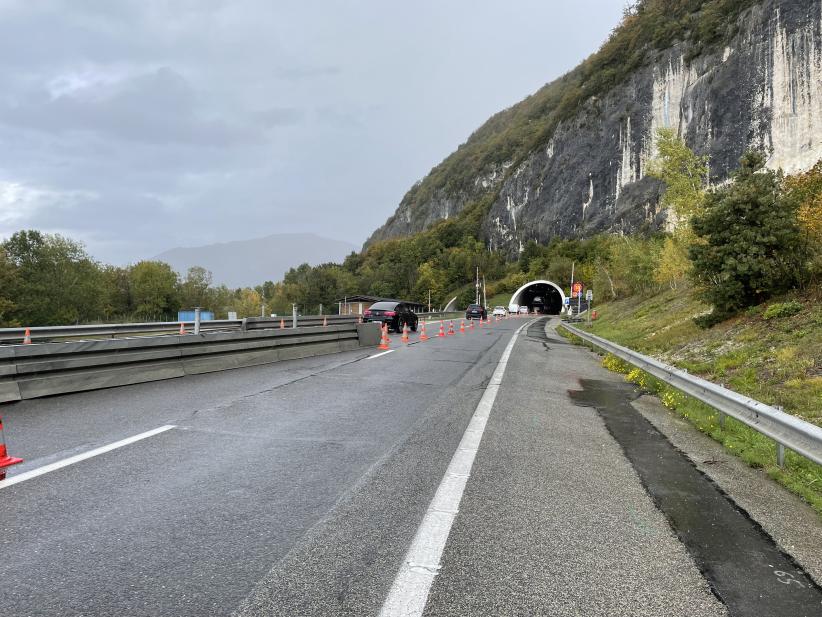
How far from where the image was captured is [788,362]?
9.89 meters

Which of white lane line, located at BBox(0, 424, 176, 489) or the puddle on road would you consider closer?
the puddle on road

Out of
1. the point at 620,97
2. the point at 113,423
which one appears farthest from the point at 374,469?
the point at 620,97

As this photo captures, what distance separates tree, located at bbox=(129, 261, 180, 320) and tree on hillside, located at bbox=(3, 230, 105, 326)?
19.6m

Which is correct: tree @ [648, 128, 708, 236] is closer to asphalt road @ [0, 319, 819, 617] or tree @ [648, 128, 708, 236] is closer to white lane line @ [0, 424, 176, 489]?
asphalt road @ [0, 319, 819, 617]

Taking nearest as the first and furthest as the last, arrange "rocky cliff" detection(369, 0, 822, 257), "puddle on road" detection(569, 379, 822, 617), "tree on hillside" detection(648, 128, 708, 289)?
"puddle on road" detection(569, 379, 822, 617) → "tree on hillside" detection(648, 128, 708, 289) → "rocky cliff" detection(369, 0, 822, 257)

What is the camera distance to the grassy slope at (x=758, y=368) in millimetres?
5594

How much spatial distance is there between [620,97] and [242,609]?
11490cm

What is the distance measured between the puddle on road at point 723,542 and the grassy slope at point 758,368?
82 cm

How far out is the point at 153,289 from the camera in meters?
101

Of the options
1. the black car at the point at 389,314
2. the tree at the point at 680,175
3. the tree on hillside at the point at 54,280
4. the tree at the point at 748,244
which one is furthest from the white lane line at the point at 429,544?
the tree on hillside at the point at 54,280

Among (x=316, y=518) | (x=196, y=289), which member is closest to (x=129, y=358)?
(x=316, y=518)

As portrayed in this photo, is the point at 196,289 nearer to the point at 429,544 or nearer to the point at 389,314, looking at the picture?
the point at 389,314

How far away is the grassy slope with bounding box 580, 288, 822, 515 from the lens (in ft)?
18.4

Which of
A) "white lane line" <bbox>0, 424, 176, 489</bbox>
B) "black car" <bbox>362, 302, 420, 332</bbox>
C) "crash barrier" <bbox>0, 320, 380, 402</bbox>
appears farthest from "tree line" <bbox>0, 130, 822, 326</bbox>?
"white lane line" <bbox>0, 424, 176, 489</bbox>
